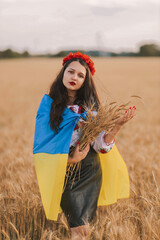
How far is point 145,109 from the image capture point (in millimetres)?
7391

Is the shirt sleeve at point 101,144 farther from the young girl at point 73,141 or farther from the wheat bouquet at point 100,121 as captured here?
the wheat bouquet at point 100,121

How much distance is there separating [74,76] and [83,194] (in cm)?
95

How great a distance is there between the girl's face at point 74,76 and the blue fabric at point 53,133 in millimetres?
209

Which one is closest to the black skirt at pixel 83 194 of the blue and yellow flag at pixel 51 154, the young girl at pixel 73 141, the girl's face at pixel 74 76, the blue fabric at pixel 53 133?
the young girl at pixel 73 141

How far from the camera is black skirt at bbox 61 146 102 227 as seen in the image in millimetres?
1992

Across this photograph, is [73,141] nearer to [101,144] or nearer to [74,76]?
[101,144]

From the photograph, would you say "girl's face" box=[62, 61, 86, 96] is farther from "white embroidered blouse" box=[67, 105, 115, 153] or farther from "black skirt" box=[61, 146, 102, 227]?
"black skirt" box=[61, 146, 102, 227]

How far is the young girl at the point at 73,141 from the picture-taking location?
1.86m

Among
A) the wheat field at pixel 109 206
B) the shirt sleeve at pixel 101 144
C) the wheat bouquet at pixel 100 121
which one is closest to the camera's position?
the wheat bouquet at pixel 100 121

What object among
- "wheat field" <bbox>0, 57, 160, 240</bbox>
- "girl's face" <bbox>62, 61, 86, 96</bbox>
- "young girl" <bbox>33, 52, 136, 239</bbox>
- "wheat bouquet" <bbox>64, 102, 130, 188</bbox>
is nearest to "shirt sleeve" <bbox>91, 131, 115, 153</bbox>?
"young girl" <bbox>33, 52, 136, 239</bbox>

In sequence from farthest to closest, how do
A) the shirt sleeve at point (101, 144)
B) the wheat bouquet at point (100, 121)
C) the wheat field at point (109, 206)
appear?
the shirt sleeve at point (101, 144)
the wheat field at point (109, 206)
the wheat bouquet at point (100, 121)

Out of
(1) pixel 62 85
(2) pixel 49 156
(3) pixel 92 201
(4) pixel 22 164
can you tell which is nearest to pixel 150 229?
(3) pixel 92 201

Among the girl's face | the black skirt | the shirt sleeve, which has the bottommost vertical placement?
the black skirt

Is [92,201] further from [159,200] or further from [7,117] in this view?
[7,117]
